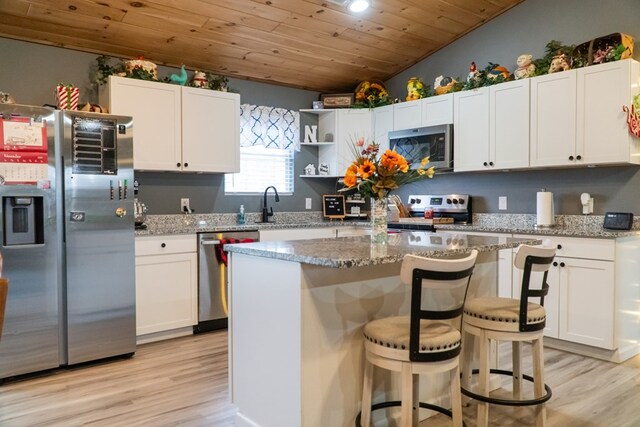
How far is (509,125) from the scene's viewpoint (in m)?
4.02

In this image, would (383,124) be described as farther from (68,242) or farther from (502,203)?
(68,242)

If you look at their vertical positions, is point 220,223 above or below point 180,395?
above

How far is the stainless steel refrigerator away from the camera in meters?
2.94

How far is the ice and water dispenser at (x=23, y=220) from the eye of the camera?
292 cm

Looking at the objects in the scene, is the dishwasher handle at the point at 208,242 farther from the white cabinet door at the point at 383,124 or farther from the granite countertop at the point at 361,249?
the white cabinet door at the point at 383,124

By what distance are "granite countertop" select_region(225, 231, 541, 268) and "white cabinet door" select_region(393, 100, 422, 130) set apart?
2395mm

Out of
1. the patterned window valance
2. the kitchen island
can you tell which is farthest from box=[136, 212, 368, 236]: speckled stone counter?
the kitchen island

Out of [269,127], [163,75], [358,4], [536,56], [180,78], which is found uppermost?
[358,4]

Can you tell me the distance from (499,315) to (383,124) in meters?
3.27

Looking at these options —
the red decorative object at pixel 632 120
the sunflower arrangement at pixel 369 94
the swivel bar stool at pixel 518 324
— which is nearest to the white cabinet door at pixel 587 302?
the red decorative object at pixel 632 120

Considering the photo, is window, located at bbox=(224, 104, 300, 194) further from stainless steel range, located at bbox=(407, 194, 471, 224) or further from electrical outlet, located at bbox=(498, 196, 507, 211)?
electrical outlet, located at bbox=(498, 196, 507, 211)

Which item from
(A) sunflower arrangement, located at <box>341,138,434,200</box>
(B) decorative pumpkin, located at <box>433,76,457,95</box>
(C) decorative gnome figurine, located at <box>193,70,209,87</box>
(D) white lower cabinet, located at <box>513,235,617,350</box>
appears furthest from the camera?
(B) decorative pumpkin, located at <box>433,76,457,95</box>

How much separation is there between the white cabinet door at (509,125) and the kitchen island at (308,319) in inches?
75.0

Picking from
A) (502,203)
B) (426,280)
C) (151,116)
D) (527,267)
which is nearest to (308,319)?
(426,280)
